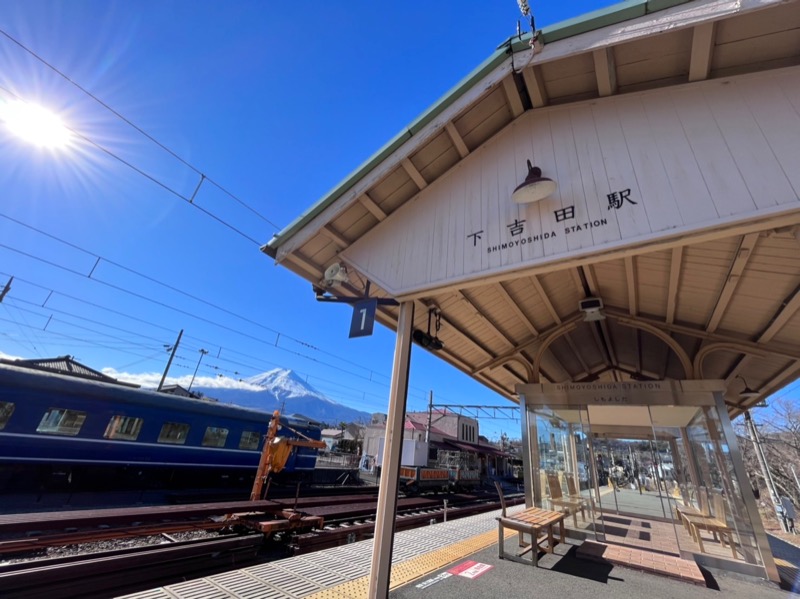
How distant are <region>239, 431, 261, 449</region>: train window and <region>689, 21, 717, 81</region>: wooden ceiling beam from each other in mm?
14948

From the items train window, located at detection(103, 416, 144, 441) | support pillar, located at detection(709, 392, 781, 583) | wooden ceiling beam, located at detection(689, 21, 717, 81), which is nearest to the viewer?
wooden ceiling beam, located at detection(689, 21, 717, 81)

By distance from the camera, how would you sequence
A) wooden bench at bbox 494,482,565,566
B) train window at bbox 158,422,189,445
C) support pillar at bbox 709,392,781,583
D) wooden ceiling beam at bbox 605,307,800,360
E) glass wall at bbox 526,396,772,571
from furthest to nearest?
train window at bbox 158,422,189,445 → glass wall at bbox 526,396,772,571 → wooden ceiling beam at bbox 605,307,800,360 → support pillar at bbox 709,392,781,583 → wooden bench at bbox 494,482,565,566

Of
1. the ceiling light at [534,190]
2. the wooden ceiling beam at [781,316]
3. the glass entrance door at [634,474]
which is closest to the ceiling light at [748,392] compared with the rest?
the glass entrance door at [634,474]

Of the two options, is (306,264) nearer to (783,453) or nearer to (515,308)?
(515,308)

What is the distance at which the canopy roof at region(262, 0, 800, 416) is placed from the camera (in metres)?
2.44

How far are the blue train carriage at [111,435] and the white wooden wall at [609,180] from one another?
406 inches

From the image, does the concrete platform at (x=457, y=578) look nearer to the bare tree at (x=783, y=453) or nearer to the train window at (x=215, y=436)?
the train window at (x=215, y=436)

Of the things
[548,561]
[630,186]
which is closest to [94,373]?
[548,561]

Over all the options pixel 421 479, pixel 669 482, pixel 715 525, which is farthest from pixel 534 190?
pixel 421 479

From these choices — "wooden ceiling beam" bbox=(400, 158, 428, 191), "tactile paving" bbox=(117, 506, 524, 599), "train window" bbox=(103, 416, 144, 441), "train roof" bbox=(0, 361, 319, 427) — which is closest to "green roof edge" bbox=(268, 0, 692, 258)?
"wooden ceiling beam" bbox=(400, 158, 428, 191)

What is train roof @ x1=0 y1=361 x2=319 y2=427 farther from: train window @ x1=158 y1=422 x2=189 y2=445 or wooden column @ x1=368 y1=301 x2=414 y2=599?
wooden column @ x1=368 y1=301 x2=414 y2=599

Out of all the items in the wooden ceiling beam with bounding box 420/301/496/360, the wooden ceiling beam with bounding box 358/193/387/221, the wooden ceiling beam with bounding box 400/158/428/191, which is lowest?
the wooden ceiling beam with bounding box 420/301/496/360

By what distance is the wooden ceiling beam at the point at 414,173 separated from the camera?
375cm

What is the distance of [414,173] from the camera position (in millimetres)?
3863
